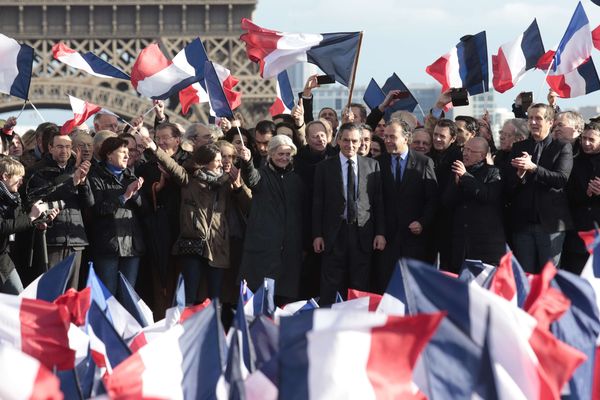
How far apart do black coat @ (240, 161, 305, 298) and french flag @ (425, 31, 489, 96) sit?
3.33 metres

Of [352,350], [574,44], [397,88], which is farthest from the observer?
[397,88]

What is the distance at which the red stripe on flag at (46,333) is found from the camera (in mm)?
5949

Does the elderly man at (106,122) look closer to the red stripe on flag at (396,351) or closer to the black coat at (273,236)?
the black coat at (273,236)

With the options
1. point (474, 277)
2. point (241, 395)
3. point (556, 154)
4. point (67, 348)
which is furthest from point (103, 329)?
point (556, 154)

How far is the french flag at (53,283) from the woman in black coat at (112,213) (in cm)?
410

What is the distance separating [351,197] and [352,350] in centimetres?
664

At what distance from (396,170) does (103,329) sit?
572 centimetres

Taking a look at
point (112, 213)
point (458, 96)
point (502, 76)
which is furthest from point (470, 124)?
point (112, 213)

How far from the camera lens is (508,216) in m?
11.8

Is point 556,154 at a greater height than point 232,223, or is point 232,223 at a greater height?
point 556,154

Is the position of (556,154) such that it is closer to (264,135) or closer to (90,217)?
(264,135)

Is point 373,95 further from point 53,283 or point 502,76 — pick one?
point 53,283

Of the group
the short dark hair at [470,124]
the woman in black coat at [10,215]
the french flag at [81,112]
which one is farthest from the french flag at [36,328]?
the french flag at [81,112]

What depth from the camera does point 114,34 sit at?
161ft
